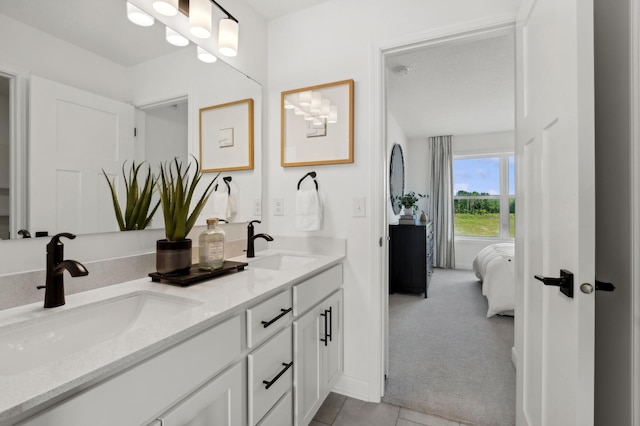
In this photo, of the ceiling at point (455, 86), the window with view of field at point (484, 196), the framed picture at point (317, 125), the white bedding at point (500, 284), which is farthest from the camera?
the window with view of field at point (484, 196)

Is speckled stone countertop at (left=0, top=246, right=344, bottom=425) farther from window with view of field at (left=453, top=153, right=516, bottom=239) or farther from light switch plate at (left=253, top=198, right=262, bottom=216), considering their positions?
window with view of field at (left=453, top=153, right=516, bottom=239)

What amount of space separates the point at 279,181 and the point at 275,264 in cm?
56

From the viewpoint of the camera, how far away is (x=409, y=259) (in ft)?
12.8

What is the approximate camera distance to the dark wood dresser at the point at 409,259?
3.86 meters

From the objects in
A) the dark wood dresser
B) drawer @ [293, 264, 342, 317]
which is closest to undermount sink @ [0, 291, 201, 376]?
drawer @ [293, 264, 342, 317]

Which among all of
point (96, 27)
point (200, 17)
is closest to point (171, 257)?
point (96, 27)

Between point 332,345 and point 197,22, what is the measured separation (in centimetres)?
181

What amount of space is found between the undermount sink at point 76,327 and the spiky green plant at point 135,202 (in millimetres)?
355

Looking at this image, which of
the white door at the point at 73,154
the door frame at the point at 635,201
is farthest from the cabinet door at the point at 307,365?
the door frame at the point at 635,201

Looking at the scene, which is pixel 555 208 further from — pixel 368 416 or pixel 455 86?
pixel 455 86

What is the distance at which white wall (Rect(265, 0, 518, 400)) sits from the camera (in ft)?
5.74

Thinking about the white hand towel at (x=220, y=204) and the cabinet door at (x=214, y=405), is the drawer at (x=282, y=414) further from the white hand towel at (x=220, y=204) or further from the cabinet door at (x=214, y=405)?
the white hand towel at (x=220, y=204)

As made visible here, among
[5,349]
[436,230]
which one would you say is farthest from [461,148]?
[5,349]

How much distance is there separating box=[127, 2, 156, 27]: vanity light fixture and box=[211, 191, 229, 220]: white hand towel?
0.82 meters
